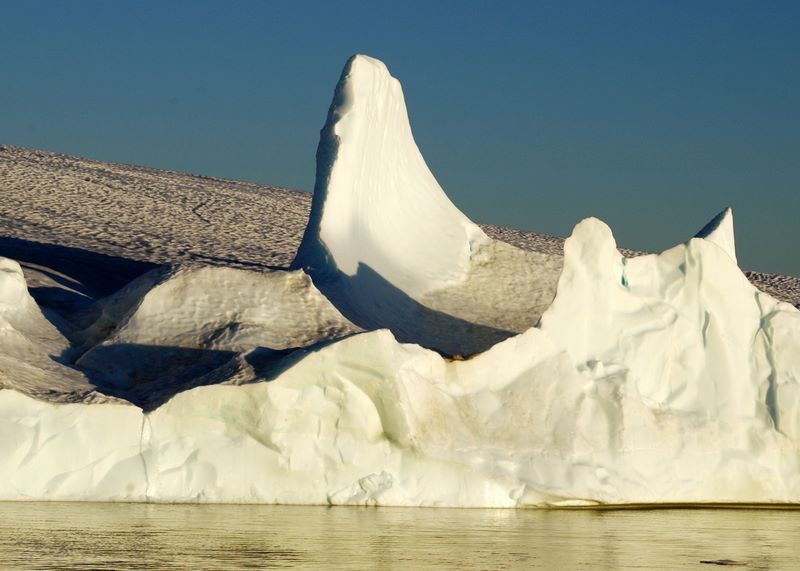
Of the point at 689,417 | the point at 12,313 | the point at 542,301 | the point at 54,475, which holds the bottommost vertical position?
the point at 54,475

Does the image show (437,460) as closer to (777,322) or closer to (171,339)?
(171,339)

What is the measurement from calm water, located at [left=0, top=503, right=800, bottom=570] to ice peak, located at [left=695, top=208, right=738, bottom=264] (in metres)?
4.30

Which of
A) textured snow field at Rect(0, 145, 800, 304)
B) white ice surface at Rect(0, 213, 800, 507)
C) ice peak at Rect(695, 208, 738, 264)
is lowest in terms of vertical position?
white ice surface at Rect(0, 213, 800, 507)

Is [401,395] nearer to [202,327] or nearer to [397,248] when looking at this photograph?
[202,327]

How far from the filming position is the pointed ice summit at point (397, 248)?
13.5 m

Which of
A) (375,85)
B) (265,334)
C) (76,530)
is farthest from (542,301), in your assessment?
(76,530)

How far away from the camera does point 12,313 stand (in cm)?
1159

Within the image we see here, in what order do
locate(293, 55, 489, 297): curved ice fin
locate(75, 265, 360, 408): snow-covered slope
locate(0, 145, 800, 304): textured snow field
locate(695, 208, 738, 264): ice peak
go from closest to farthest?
locate(75, 265, 360, 408): snow-covered slope, locate(695, 208, 738, 264): ice peak, locate(293, 55, 489, 297): curved ice fin, locate(0, 145, 800, 304): textured snow field

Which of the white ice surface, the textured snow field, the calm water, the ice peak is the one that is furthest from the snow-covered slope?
the textured snow field

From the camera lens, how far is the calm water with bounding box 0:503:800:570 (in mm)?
6664

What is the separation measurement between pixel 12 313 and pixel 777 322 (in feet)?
20.6

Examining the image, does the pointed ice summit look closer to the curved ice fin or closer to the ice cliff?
the curved ice fin

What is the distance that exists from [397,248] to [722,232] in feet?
11.1

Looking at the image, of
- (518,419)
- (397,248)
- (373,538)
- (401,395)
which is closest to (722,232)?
(397,248)
